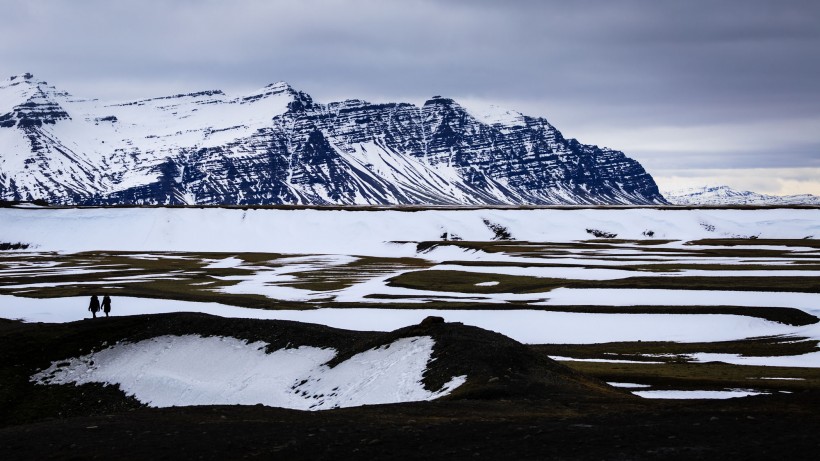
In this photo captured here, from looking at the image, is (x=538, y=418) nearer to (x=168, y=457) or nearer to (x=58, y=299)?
(x=168, y=457)

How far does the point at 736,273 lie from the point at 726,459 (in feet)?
235

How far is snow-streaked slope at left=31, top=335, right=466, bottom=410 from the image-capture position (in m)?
35.3

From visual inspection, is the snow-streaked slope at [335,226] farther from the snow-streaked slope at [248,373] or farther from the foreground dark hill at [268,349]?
the snow-streaked slope at [248,373]

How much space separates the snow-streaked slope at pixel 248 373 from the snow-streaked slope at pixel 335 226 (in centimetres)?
11567

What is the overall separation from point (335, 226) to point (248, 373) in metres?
138

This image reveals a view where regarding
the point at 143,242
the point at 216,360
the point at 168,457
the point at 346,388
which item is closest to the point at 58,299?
the point at 216,360

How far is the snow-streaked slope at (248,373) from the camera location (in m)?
35.3

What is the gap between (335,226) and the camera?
593 feet

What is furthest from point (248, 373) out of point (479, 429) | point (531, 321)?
point (479, 429)

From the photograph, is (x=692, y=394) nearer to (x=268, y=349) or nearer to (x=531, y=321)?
(x=268, y=349)

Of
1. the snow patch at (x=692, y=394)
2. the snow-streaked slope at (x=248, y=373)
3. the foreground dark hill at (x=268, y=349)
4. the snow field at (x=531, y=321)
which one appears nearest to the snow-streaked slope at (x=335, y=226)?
the snow field at (x=531, y=321)

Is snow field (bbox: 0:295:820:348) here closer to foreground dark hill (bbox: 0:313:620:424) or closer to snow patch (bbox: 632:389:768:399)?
foreground dark hill (bbox: 0:313:620:424)

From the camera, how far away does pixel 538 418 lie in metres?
22.8


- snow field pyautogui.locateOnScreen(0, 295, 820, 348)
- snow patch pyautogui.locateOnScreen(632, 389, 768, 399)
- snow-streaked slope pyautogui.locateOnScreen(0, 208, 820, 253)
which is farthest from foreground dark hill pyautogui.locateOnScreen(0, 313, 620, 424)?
snow-streaked slope pyautogui.locateOnScreen(0, 208, 820, 253)
